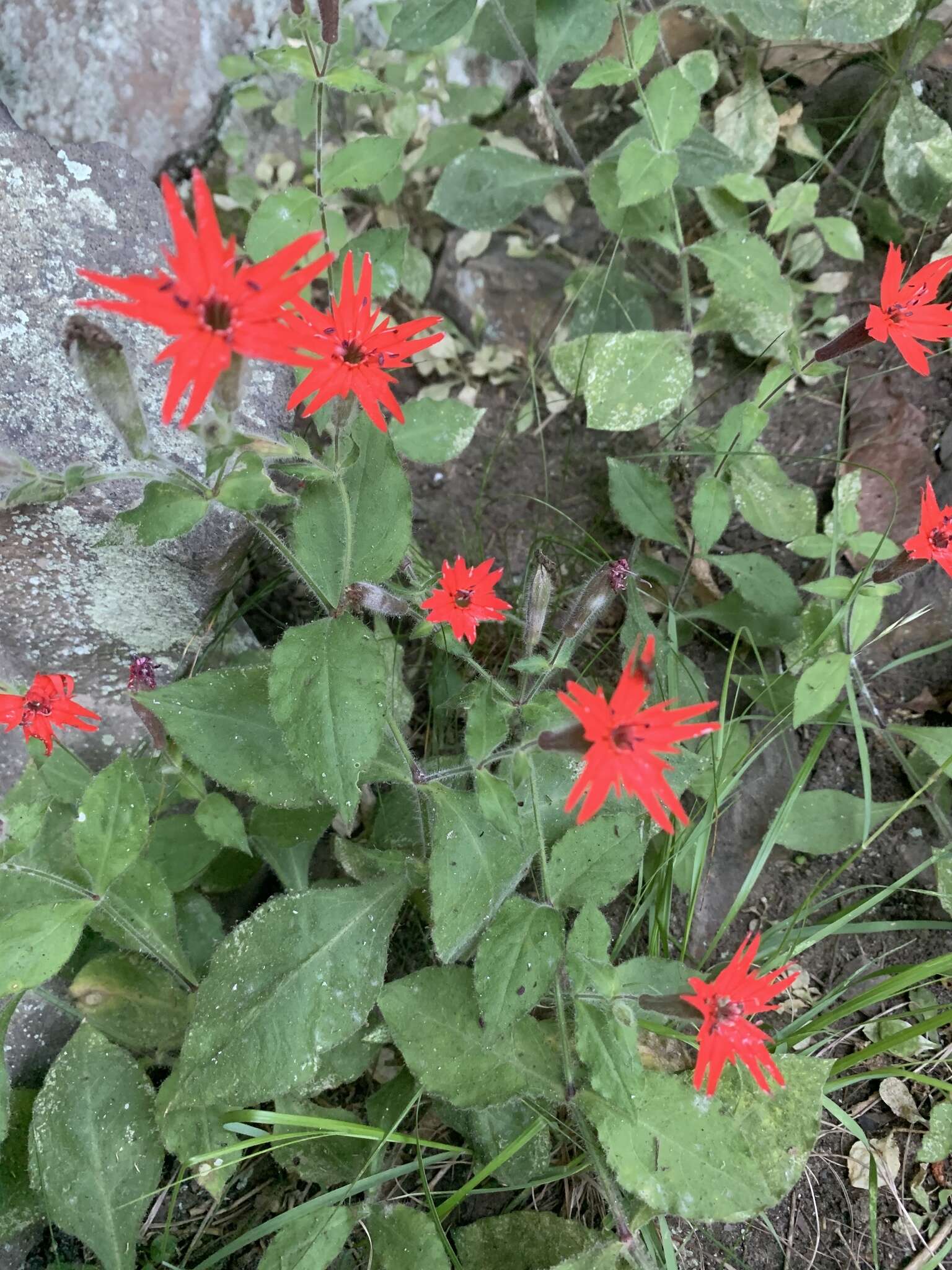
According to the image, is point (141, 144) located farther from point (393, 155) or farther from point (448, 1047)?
point (448, 1047)

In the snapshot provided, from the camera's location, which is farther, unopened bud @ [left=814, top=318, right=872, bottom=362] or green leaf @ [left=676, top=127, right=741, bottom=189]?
green leaf @ [left=676, top=127, right=741, bottom=189]

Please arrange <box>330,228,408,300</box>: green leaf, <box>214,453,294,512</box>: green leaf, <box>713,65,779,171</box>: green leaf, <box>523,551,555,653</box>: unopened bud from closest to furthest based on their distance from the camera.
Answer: <box>214,453,294,512</box>: green leaf, <box>523,551,555,653</box>: unopened bud, <box>330,228,408,300</box>: green leaf, <box>713,65,779,171</box>: green leaf

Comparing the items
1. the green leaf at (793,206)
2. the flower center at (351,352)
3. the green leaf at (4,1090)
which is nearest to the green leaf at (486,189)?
the green leaf at (793,206)

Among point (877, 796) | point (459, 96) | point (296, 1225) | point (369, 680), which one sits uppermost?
point (459, 96)

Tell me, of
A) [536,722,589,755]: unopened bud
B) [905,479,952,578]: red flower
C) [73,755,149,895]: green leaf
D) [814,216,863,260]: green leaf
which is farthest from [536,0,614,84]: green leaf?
[73,755,149,895]: green leaf

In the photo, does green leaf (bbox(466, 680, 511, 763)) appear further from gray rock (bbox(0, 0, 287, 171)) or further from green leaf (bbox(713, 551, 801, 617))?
gray rock (bbox(0, 0, 287, 171))

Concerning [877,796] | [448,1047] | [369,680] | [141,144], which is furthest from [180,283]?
[141,144]

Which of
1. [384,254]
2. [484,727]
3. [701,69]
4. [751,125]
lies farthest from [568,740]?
[751,125]

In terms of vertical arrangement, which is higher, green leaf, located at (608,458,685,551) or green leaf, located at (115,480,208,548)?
green leaf, located at (115,480,208,548)
